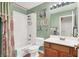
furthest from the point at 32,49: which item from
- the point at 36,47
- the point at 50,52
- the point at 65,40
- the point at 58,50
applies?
the point at 65,40

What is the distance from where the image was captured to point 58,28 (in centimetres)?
164

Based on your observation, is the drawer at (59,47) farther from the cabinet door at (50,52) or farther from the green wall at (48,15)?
the green wall at (48,15)

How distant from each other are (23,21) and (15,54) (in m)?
0.46

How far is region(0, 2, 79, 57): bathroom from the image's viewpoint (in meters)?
1.59

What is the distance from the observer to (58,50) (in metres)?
1.60

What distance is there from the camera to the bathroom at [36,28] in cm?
159

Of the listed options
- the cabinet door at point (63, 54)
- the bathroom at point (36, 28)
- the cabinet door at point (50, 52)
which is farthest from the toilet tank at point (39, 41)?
the cabinet door at point (63, 54)

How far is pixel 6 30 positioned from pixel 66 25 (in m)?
0.79

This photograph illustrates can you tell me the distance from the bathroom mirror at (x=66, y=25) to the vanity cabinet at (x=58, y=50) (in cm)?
18

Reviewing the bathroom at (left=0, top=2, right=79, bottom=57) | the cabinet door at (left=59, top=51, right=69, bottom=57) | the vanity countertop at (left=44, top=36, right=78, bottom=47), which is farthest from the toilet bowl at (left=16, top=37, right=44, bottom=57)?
the cabinet door at (left=59, top=51, right=69, bottom=57)

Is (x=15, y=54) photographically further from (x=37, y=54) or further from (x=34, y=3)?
(x=34, y=3)

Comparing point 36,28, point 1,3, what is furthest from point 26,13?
point 1,3

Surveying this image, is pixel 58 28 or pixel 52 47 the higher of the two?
pixel 58 28

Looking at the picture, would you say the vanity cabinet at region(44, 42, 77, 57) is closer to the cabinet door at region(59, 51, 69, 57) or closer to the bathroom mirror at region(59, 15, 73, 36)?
the cabinet door at region(59, 51, 69, 57)
